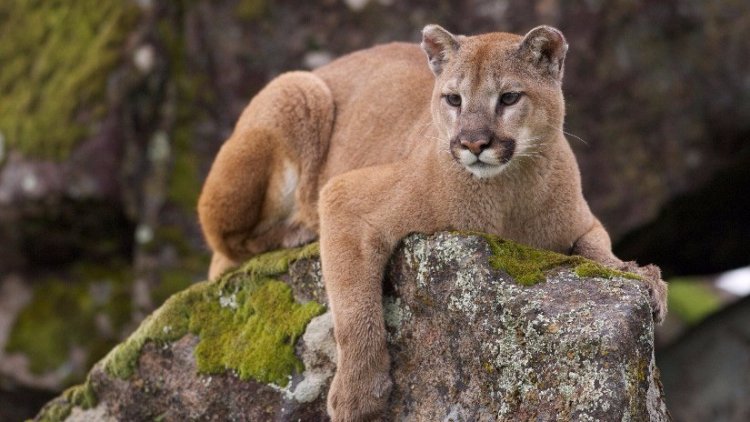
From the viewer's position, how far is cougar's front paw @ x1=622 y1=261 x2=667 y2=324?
662 cm

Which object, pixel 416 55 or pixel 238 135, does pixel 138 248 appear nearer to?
pixel 238 135

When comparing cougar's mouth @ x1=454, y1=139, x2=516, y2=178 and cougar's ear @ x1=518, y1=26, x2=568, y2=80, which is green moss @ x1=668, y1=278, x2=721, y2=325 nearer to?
cougar's ear @ x1=518, y1=26, x2=568, y2=80

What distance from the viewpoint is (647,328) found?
6102 mm

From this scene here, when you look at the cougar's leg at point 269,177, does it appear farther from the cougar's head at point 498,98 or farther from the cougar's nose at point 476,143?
the cougar's nose at point 476,143

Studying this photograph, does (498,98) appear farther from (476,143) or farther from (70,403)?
(70,403)

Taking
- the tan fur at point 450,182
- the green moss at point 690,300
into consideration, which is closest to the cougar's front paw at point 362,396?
the tan fur at point 450,182

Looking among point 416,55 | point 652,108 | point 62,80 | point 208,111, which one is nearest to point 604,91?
point 652,108

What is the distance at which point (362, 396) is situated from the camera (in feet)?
22.7

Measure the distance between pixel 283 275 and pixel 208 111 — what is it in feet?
17.1

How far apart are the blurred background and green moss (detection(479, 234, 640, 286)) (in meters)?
5.60

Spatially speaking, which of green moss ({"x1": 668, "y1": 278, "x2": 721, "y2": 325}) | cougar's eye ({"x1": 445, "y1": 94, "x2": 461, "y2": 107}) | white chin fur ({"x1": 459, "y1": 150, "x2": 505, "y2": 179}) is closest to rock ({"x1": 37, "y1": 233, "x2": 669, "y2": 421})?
white chin fur ({"x1": 459, "y1": 150, "x2": 505, "y2": 179})

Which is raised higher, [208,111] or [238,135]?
[238,135]

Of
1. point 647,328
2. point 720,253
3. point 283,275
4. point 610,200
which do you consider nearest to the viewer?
point 647,328

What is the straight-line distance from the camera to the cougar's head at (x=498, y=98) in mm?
7070
